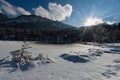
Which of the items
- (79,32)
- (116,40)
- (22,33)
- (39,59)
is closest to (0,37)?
(22,33)

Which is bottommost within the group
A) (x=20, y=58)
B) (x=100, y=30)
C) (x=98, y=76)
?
(x=98, y=76)

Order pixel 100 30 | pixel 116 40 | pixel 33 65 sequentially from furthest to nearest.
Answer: pixel 116 40 < pixel 100 30 < pixel 33 65

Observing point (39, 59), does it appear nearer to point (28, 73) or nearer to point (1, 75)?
point (28, 73)

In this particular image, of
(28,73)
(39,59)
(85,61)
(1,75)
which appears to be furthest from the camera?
(85,61)

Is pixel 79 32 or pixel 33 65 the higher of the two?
pixel 79 32

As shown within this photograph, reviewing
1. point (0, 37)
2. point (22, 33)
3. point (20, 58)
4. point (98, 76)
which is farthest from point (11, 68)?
point (22, 33)

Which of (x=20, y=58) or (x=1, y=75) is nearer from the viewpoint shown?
(x=1, y=75)

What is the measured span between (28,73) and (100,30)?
4130 cm

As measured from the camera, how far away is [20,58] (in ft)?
36.8

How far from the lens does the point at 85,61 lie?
46.0 feet

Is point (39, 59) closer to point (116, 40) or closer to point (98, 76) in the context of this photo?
point (98, 76)

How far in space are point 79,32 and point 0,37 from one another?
59.2m

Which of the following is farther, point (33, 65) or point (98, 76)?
point (33, 65)

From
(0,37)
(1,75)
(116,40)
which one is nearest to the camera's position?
A: (1,75)
